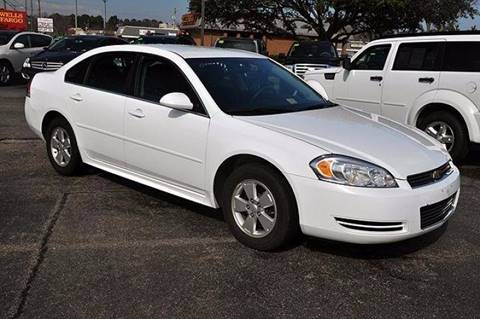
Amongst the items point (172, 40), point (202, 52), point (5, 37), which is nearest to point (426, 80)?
point (202, 52)

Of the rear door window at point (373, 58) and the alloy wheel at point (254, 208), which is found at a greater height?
the rear door window at point (373, 58)

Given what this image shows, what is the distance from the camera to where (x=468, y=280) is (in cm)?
399

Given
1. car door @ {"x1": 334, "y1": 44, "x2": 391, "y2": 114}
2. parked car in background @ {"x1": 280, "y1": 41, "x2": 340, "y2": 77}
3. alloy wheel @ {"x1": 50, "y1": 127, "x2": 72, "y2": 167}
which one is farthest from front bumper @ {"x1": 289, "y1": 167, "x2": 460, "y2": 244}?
parked car in background @ {"x1": 280, "y1": 41, "x2": 340, "y2": 77}

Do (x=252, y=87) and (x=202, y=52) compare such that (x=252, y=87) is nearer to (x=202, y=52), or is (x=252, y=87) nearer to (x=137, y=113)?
(x=202, y=52)

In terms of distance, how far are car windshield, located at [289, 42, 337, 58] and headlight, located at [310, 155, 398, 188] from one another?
563 inches

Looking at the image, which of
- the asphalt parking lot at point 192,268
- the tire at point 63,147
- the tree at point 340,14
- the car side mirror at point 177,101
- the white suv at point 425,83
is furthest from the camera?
the tree at point 340,14

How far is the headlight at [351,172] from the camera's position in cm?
392

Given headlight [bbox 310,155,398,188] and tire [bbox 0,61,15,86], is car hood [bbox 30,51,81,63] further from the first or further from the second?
headlight [bbox 310,155,398,188]

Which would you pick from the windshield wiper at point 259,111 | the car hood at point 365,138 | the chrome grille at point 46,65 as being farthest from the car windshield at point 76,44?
the car hood at point 365,138

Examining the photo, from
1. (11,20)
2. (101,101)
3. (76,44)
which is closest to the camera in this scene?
(101,101)

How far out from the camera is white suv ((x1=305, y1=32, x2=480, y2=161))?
7.55 meters

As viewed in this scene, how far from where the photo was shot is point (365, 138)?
4.37m

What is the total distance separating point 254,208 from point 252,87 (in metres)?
1.31

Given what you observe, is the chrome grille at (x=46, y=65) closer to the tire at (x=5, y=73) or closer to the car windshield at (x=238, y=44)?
the tire at (x=5, y=73)
